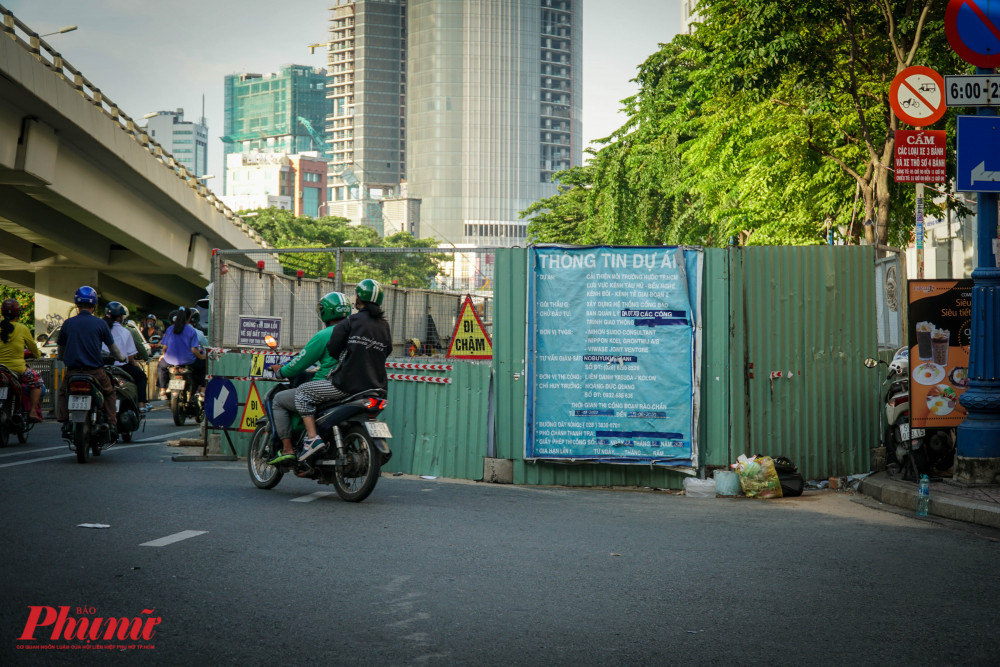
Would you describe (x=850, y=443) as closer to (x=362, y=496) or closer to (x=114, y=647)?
(x=362, y=496)

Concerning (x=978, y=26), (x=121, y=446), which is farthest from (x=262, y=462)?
(x=978, y=26)

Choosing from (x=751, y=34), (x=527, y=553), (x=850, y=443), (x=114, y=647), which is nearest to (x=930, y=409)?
(x=850, y=443)

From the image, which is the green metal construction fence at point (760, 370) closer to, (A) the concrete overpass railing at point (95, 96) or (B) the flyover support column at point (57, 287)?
(A) the concrete overpass railing at point (95, 96)

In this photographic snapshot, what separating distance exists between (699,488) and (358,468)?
3.41 meters

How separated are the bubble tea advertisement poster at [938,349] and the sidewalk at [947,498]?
70cm

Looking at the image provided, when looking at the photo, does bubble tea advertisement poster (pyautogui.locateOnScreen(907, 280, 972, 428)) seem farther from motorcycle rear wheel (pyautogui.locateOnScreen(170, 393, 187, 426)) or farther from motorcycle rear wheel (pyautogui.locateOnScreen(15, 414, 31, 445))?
motorcycle rear wheel (pyautogui.locateOnScreen(170, 393, 187, 426))

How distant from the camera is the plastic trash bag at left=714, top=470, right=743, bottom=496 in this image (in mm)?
9938

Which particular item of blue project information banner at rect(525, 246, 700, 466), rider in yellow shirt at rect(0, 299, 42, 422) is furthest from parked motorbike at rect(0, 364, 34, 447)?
blue project information banner at rect(525, 246, 700, 466)

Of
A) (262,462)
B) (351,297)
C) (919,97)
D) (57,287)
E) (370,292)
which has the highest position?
(919,97)

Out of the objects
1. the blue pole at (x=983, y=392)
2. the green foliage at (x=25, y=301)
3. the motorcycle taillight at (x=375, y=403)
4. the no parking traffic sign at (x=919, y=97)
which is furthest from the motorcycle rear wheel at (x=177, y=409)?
the green foliage at (x=25, y=301)

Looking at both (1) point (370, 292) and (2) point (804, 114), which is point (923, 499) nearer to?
(1) point (370, 292)

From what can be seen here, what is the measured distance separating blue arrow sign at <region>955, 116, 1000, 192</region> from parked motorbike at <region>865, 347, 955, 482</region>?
5.58 ft

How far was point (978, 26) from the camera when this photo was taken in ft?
31.6

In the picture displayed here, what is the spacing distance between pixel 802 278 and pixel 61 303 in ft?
120
